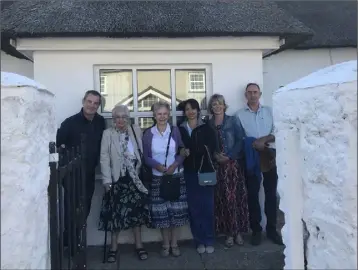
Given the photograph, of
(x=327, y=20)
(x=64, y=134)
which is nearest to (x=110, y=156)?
(x=64, y=134)

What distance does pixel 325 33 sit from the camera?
877 centimetres

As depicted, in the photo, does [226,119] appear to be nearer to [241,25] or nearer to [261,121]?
[261,121]

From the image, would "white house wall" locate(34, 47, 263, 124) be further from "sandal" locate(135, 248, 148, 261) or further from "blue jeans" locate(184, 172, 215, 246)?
"sandal" locate(135, 248, 148, 261)

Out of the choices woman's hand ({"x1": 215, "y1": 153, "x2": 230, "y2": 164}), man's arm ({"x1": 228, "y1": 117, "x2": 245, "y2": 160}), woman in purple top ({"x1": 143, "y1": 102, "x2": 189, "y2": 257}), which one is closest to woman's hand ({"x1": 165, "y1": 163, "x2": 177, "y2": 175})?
woman in purple top ({"x1": 143, "y1": 102, "x2": 189, "y2": 257})

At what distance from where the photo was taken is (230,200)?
17.9ft

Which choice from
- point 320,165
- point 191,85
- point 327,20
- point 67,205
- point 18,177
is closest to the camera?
point 18,177

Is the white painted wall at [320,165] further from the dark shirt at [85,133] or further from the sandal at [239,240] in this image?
the dark shirt at [85,133]

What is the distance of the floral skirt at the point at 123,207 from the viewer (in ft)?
16.5

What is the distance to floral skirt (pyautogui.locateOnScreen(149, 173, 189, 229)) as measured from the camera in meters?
5.11

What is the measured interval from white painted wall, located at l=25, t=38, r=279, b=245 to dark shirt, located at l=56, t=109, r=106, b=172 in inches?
19.3

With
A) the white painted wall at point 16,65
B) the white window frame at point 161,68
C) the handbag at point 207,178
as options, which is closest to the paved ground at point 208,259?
the handbag at point 207,178

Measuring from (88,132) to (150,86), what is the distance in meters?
1.16

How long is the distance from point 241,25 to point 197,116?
1.32 metres

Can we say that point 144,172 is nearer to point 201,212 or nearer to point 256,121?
point 201,212
